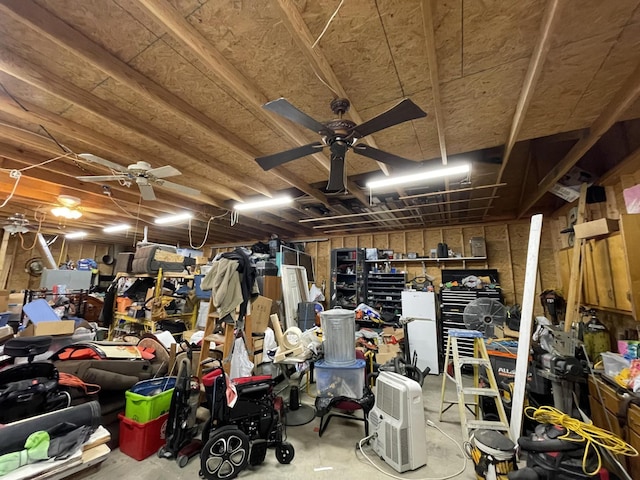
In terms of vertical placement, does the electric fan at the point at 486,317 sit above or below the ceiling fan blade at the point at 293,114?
below

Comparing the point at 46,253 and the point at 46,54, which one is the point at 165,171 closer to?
the point at 46,54

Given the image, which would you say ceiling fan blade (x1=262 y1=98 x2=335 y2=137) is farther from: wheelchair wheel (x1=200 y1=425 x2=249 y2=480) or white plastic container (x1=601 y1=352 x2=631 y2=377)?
white plastic container (x1=601 y1=352 x2=631 y2=377)

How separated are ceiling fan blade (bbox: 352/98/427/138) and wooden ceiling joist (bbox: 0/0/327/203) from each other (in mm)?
1462

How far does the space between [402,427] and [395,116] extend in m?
2.53

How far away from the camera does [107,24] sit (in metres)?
1.67

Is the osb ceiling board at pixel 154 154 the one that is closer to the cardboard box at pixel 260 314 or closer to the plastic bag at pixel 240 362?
the cardboard box at pixel 260 314

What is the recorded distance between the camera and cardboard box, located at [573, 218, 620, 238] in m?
2.68

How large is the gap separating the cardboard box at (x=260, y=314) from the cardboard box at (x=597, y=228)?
392 centimetres

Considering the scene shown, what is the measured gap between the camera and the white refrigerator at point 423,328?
203 inches

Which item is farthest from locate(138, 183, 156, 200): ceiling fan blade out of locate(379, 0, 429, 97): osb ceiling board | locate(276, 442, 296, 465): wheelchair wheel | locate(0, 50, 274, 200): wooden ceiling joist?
locate(276, 442, 296, 465): wheelchair wheel

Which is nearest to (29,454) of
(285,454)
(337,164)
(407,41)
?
(285,454)

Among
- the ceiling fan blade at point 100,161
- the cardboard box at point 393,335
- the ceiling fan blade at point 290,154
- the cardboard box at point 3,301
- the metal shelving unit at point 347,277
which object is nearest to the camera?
the ceiling fan blade at point 290,154

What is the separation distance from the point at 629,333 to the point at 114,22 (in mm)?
5215

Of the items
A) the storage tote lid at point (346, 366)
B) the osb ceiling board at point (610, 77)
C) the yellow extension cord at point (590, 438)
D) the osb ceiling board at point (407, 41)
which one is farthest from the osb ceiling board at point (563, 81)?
the storage tote lid at point (346, 366)
